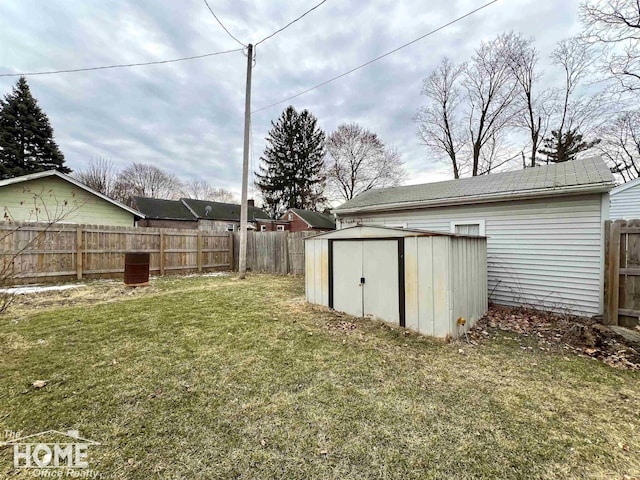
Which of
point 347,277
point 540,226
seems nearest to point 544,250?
point 540,226

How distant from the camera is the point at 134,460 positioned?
5.89ft

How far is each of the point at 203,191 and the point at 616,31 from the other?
39.4 meters

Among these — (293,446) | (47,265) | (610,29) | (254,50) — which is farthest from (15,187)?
(610,29)

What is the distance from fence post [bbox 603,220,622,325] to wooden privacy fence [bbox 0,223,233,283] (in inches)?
465

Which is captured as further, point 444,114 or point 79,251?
point 444,114

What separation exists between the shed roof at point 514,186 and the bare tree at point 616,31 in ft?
17.5

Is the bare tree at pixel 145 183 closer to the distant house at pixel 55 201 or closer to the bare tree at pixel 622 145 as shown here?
the distant house at pixel 55 201

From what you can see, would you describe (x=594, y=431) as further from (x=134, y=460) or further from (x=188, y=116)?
(x=188, y=116)

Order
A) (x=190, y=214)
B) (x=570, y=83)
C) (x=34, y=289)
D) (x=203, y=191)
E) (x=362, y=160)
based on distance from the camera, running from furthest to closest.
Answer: (x=203, y=191), (x=362, y=160), (x=190, y=214), (x=570, y=83), (x=34, y=289)

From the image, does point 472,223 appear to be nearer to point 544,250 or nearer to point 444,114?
point 544,250

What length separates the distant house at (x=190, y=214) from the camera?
22.4 m

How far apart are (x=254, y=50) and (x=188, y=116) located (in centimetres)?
→ 621

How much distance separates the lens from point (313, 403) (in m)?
2.50

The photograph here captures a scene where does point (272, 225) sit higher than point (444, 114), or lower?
lower
